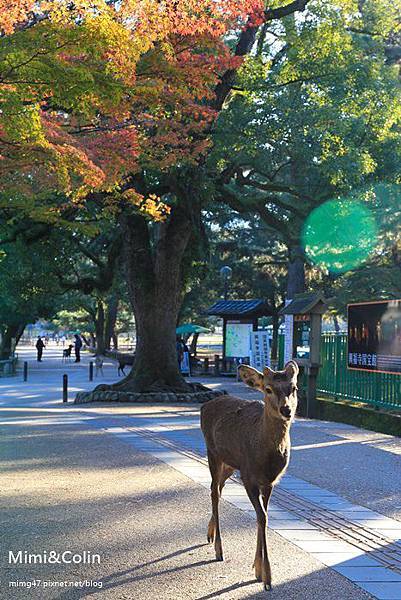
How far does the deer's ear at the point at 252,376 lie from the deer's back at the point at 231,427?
1.04ft

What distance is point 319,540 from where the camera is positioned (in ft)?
20.3

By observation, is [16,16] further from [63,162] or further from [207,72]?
[207,72]

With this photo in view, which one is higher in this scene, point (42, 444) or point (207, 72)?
point (207, 72)

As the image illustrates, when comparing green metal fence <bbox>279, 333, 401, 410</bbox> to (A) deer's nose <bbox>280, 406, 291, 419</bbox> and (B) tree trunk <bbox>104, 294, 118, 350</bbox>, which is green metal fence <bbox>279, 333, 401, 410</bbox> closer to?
(A) deer's nose <bbox>280, 406, 291, 419</bbox>

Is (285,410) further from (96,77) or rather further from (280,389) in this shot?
(96,77)

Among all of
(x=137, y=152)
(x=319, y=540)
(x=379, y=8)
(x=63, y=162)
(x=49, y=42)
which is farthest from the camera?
(x=379, y=8)

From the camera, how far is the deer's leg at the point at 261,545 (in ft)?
16.0

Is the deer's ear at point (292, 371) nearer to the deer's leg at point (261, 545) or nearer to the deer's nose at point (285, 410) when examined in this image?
the deer's nose at point (285, 410)

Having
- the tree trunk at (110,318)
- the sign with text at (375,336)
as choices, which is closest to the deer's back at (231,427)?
the sign with text at (375,336)

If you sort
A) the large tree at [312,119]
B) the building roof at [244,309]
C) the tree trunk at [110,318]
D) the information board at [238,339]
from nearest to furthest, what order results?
the large tree at [312,119]
the building roof at [244,309]
the information board at [238,339]
the tree trunk at [110,318]

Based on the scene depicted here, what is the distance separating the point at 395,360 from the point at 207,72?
6598 mm

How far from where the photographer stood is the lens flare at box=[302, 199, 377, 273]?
21739 mm

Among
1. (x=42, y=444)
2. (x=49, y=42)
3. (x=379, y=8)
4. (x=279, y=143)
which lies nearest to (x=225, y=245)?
(x=379, y=8)

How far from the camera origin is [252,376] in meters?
5.07
